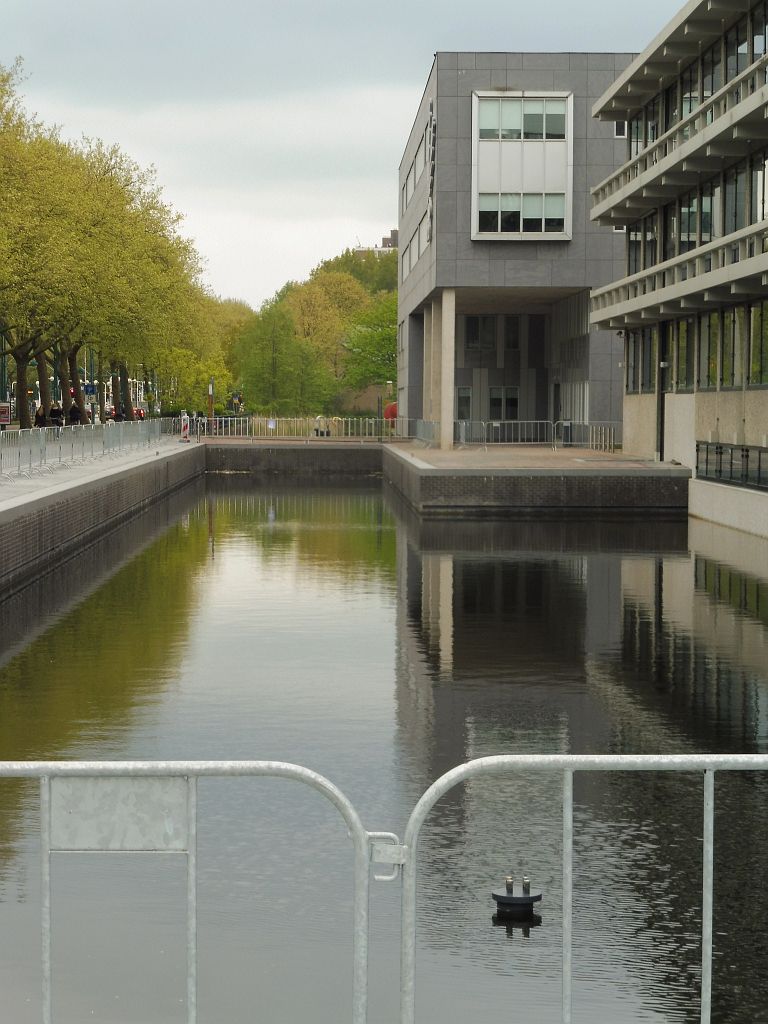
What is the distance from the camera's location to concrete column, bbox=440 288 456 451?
6119 centimetres

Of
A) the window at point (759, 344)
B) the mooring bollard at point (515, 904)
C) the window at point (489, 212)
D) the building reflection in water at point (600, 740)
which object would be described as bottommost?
the building reflection in water at point (600, 740)

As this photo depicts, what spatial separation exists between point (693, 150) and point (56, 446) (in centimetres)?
1805

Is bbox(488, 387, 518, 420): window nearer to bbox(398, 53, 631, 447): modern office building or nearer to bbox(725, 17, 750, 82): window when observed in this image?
bbox(398, 53, 631, 447): modern office building

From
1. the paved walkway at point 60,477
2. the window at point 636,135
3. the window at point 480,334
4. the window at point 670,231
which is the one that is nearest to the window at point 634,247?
the window at point 636,135

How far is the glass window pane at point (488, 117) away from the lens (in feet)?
196

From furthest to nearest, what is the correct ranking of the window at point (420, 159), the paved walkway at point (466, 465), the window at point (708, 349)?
the window at point (420, 159) < the window at point (708, 349) < the paved walkway at point (466, 465)

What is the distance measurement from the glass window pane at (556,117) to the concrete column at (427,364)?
1696 cm

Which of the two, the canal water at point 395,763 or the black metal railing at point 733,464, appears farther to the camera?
the black metal railing at point 733,464

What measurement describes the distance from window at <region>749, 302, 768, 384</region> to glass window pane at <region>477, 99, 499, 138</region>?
24249 millimetres

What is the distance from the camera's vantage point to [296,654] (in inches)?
721

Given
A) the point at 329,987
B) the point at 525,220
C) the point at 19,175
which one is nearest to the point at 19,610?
the point at 329,987

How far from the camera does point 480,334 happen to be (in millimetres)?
79750

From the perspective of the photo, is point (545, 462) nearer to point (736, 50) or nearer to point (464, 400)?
point (736, 50)

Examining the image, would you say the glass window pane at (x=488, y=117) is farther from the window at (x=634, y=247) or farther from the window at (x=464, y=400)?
the window at (x=464, y=400)
